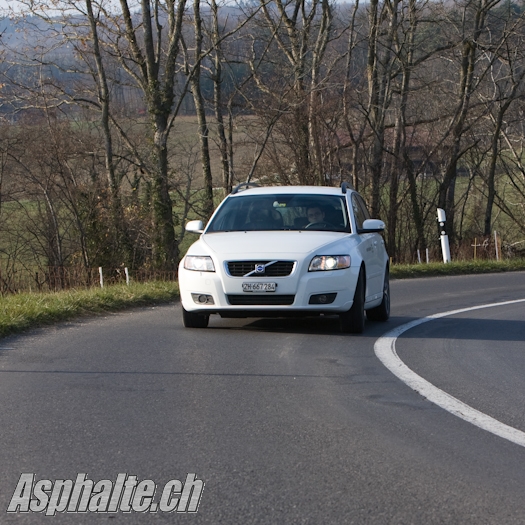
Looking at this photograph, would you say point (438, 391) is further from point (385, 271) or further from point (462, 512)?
point (385, 271)

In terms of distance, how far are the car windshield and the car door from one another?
0.32 m

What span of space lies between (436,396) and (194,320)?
15.6ft

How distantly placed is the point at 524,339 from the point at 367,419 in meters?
5.10

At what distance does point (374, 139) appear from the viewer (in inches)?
1345

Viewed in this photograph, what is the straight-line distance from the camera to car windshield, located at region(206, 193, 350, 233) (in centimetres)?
1164

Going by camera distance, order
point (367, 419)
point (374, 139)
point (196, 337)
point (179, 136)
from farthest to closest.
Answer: point (179, 136)
point (374, 139)
point (196, 337)
point (367, 419)

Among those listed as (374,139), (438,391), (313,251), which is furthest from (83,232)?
(438,391)

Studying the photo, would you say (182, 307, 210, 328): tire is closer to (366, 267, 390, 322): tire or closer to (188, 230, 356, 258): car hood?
(188, 230, 356, 258): car hood

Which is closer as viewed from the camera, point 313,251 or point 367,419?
point 367,419

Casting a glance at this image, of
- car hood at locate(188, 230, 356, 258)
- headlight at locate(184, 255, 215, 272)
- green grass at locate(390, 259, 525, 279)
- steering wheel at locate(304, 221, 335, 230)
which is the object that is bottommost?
green grass at locate(390, 259, 525, 279)

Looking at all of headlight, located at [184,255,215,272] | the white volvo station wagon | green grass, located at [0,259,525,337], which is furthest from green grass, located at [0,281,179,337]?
headlight, located at [184,255,215,272]

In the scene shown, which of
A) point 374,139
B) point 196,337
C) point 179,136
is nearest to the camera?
point 196,337

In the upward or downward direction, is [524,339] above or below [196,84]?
below

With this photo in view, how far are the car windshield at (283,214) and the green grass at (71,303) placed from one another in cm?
238
